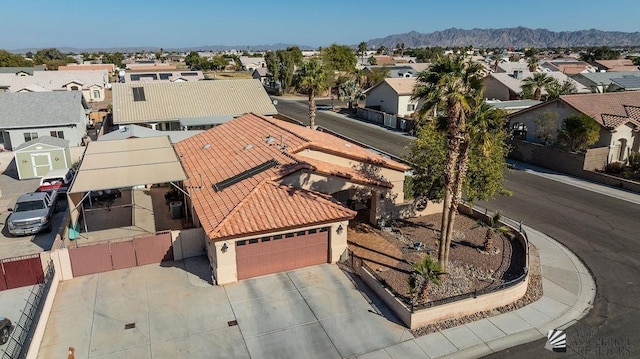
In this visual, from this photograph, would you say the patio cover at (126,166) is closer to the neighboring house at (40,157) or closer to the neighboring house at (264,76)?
the neighboring house at (40,157)

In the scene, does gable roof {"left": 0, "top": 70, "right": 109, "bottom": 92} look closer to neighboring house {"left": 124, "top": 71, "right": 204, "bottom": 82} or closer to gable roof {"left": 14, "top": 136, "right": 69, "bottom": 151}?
neighboring house {"left": 124, "top": 71, "right": 204, "bottom": 82}

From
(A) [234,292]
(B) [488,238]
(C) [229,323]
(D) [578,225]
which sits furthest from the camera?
(D) [578,225]

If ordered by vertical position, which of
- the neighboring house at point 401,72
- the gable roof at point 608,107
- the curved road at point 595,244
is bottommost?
the curved road at point 595,244

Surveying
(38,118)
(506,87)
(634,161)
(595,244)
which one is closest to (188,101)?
(38,118)

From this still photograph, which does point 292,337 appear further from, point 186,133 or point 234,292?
point 186,133

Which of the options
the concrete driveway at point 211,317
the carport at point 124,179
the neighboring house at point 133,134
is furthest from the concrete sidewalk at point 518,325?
the neighboring house at point 133,134

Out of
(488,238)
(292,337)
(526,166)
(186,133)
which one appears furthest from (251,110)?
(292,337)

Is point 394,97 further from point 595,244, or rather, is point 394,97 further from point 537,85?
point 595,244
